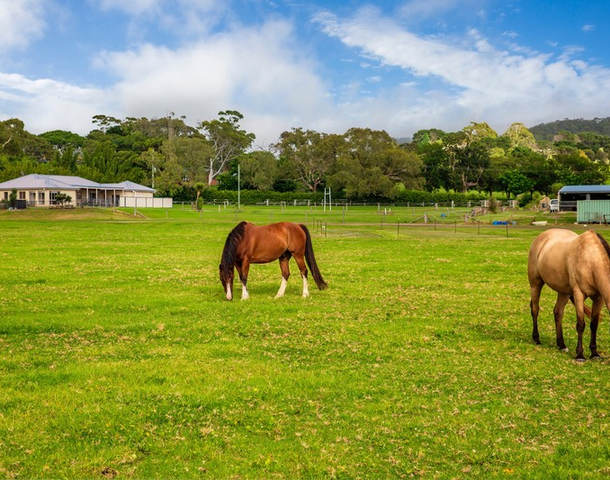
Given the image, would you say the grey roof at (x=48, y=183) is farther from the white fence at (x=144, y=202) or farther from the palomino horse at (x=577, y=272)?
the palomino horse at (x=577, y=272)

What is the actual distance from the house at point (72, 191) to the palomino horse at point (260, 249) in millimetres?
66019

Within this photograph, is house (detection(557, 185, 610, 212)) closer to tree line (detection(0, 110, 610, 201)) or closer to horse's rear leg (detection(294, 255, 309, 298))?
tree line (detection(0, 110, 610, 201))

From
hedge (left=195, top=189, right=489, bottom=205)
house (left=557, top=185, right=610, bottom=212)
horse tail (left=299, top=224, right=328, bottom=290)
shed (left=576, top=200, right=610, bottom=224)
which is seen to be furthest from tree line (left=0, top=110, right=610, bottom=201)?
horse tail (left=299, top=224, right=328, bottom=290)

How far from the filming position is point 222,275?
43.1ft

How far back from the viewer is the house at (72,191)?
254 ft

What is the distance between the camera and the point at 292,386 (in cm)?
738

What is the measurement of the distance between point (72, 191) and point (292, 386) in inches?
3206

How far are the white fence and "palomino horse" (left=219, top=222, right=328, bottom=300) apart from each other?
75685mm

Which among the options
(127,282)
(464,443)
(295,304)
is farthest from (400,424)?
(127,282)

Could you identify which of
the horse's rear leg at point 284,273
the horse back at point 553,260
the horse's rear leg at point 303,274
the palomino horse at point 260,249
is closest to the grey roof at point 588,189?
the palomino horse at point 260,249

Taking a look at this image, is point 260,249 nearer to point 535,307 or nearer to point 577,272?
point 535,307

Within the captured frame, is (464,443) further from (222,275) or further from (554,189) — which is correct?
(554,189)

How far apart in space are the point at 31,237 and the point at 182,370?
28616 mm

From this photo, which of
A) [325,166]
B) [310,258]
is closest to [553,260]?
[310,258]
